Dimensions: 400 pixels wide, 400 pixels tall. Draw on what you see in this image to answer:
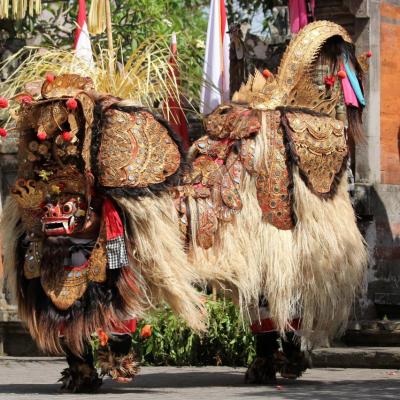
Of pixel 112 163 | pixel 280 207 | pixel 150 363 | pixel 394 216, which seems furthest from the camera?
pixel 394 216

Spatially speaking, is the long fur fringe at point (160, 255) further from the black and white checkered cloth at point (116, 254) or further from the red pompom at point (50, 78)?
the red pompom at point (50, 78)

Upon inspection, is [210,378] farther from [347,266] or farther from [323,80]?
[323,80]

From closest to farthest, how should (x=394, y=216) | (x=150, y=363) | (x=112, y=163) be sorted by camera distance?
(x=112, y=163) → (x=150, y=363) → (x=394, y=216)

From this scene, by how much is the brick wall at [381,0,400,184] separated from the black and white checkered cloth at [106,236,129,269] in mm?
4647

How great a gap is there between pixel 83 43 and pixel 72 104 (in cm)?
320

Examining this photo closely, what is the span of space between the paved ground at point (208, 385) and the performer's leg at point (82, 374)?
11 cm

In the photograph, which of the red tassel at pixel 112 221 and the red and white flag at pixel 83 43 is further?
the red and white flag at pixel 83 43

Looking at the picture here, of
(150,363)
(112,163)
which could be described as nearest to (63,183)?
(112,163)

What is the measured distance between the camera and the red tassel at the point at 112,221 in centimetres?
952

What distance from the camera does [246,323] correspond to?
11.1 meters

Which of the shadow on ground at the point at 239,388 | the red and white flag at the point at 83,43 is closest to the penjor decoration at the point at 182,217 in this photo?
the shadow on ground at the point at 239,388

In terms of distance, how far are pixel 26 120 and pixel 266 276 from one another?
6.35 ft

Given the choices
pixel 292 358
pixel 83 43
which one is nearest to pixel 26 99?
pixel 292 358

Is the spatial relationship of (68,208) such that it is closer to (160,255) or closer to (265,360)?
(160,255)
